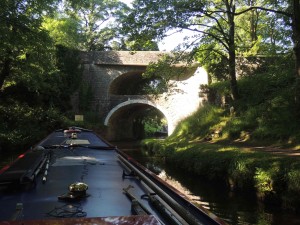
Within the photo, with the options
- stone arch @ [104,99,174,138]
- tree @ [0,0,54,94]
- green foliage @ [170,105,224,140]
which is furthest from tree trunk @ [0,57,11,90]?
stone arch @ [104,99,174,138]

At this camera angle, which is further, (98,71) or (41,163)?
(98,71)

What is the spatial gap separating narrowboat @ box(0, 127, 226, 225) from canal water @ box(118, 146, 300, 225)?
1.47m

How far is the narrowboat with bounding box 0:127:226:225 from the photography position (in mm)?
2243

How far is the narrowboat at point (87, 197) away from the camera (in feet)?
7.36

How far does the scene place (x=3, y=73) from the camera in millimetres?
14406

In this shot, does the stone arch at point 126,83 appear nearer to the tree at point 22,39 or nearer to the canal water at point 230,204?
the tree at point 22,39

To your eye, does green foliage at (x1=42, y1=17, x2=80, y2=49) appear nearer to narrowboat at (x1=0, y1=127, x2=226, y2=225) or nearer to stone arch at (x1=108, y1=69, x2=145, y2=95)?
stone arch at (x1=108, y1=69, x2=145, y2=95)

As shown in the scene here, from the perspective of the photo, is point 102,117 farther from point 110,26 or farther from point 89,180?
point 89,180

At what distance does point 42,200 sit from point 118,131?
2557cm

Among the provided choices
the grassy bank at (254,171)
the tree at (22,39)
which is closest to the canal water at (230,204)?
the grassy bank at (254,171)

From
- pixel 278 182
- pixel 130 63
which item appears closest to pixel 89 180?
pixel 278 182

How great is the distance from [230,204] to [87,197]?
13.0 ft

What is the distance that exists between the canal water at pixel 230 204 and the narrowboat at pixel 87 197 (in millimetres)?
1465

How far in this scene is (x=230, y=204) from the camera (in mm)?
6168
